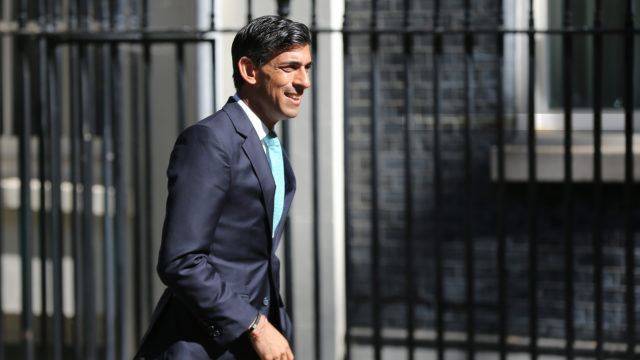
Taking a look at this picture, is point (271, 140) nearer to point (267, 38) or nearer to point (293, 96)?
point (293, 96)

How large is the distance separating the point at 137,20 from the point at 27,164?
101 centimetres

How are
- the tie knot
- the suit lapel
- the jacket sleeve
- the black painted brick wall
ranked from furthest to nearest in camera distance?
the black painted brick wall < the tie knot < the suit lapel < the jacket sleeve

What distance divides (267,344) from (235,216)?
0.35 metres

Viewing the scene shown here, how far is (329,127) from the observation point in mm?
6414

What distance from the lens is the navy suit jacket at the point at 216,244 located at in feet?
9.65

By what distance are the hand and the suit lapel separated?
0.28 meters

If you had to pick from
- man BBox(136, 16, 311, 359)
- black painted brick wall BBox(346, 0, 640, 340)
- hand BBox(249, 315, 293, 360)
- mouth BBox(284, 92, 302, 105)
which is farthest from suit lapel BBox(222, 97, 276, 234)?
black painted brick wall BBox(346, 0, 640, 340)

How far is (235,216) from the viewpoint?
3061mm

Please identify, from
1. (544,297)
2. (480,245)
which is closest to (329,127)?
(480,245)

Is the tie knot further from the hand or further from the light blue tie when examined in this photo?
the hand

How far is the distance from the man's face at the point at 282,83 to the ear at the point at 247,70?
0.01m

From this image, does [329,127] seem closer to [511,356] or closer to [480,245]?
[480,245]

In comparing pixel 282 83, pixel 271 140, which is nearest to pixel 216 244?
pixel 271 140

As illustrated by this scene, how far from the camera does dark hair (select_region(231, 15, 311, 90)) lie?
3102 millimetres
